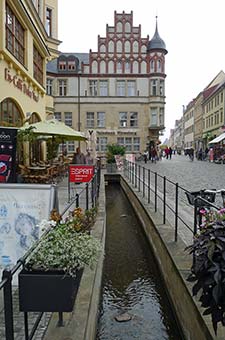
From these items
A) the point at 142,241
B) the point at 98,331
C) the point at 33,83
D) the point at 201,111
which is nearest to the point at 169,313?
the point at 98,331

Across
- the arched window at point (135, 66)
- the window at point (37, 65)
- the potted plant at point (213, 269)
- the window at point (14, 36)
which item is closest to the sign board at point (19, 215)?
the potted plant at point (213, 269)

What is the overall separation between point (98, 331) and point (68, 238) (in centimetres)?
200

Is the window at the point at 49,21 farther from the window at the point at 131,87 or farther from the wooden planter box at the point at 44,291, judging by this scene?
the wooden planter box at the point at 44,291

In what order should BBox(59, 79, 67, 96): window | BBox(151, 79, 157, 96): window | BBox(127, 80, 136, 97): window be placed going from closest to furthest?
BBox(151, 79, 157, 96): window → BBox(127, 80, 136, 97): window → BBox(59, 79, 67, 96): window

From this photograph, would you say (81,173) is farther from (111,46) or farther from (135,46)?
(135,46)

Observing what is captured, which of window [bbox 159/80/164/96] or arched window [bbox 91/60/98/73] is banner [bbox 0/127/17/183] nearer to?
arched window [bbox 91/60/98/73]

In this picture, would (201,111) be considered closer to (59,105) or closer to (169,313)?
(59,105)

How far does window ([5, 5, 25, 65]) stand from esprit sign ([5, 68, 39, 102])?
0.87 meters

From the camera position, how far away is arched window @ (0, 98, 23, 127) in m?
12.4

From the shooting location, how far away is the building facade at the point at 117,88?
41.5m

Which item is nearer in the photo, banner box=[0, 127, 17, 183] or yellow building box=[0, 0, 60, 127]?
banner box=[0, 127, 17, 183]

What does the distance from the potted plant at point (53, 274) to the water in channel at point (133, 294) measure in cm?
190

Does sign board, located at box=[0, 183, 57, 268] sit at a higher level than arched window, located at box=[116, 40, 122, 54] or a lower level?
lower

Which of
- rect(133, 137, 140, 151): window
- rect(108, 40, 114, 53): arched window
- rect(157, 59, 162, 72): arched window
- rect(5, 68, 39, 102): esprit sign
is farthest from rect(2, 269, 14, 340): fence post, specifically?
rect(108, 40, 114, 53): arched window
